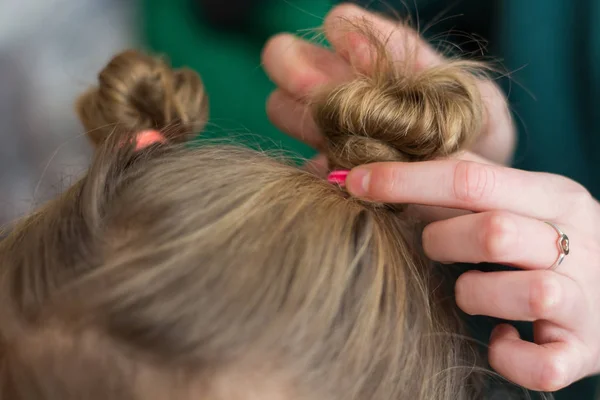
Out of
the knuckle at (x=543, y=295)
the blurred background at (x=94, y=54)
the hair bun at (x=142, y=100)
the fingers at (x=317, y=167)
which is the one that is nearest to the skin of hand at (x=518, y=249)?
the knuckle at (x=543, y=295)

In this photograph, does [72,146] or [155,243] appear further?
[72,146]

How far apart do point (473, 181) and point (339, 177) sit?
132 millimetres

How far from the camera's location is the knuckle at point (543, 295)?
1.70ft

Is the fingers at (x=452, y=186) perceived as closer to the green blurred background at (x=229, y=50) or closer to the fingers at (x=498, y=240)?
the fingers at (x=498, y=240)

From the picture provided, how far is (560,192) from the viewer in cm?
59

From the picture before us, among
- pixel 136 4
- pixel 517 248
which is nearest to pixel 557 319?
pixel 517 248

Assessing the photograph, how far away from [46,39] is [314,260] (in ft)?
2.84

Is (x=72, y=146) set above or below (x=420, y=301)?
below

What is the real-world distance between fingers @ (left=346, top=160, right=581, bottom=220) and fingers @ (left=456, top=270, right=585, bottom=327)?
6cm

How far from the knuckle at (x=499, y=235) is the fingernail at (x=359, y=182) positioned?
11cm

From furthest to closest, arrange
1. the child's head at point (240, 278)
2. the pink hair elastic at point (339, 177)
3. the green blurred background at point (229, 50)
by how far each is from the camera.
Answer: the green blurred background at point (229, 50) < the pink hair elastic at point (339, 177) < the child's head at point (240, 278)

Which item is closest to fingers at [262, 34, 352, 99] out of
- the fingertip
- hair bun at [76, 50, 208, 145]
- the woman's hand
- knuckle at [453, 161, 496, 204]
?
the woman's hand

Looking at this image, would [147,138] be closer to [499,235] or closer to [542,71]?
[499,235]

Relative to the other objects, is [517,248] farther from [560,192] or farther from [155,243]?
[155,243]
